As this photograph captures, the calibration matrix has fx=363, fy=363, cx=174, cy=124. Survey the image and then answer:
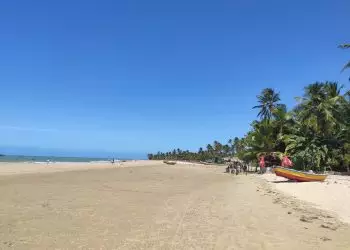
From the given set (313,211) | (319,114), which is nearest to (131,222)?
(313,211)

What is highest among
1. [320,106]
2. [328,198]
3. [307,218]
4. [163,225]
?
[320,106]

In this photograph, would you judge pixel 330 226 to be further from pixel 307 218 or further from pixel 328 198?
pixel 328 198

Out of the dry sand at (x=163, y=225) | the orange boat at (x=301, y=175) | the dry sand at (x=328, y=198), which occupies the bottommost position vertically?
the dry sand at (x=163, y=225)

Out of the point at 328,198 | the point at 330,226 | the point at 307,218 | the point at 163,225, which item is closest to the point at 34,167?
the point at 328,198

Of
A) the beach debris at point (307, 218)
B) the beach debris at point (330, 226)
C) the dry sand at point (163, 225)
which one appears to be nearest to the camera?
the dry sand at point (163, 225)

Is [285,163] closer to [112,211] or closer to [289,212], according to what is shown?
[289,212]

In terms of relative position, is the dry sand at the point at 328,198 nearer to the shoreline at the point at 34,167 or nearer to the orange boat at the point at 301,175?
the orange boat at the point at 301,175

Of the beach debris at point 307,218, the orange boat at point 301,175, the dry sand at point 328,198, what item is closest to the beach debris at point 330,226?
the beach debris at point 307,218

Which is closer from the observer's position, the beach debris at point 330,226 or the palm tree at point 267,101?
the beach debris at point 330,226

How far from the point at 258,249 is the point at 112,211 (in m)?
5.60

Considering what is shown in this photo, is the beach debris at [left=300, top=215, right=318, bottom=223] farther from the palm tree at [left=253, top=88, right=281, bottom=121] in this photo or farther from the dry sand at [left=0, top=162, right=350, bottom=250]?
the palm tree at [left=253, top=88, right=281, bottom=121]

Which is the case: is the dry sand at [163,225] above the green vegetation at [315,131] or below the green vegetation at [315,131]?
below

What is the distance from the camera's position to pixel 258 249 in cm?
729

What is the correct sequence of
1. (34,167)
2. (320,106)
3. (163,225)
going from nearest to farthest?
(163,225)
(320,106)
(34,167)
